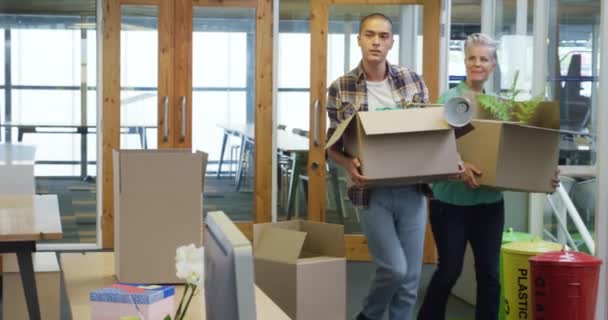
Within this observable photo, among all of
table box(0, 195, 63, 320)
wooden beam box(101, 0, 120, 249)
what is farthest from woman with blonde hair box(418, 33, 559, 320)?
wooden beam box(101, 0, 120, 249)

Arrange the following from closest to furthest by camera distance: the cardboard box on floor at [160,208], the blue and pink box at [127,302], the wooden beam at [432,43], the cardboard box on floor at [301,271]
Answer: the blue and pink box at [127,302], the cardboard box on floor at [160,208], the cardboard box on floor at [301,271], the wooden beam at [432,43]

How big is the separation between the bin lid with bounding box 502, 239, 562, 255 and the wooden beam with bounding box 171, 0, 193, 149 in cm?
291

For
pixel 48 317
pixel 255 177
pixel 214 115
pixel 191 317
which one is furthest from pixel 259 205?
pixel 191 317

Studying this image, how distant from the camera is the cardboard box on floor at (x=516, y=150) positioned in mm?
3762

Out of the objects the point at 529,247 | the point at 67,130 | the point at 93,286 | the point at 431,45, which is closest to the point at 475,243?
the point at 529,247

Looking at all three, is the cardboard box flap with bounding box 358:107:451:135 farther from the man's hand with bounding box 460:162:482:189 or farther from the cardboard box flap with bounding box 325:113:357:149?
the man's hand with bounding box 460:162:482:189

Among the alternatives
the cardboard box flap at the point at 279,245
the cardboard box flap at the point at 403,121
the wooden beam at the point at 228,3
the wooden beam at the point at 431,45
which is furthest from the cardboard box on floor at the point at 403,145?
the wooden beam at the point at 228,3

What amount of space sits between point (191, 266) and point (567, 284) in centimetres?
253

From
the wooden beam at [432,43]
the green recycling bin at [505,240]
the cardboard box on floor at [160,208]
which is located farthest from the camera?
the wooden beam at [432,43]

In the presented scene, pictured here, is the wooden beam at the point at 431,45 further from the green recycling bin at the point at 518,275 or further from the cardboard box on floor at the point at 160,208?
the cardboard box on floor at the point at 160,208

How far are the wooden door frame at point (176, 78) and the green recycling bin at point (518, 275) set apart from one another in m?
2.71

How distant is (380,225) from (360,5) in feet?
10.7

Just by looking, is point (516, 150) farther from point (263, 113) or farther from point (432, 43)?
point (263, 113)

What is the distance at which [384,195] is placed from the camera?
3.70 meters
